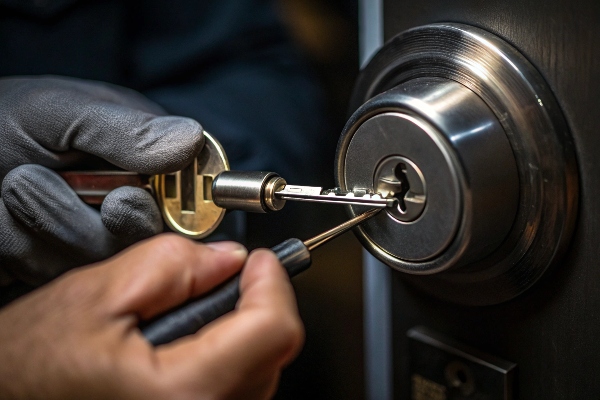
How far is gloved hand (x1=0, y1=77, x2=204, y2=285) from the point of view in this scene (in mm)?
460

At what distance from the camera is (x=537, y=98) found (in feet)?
1.19

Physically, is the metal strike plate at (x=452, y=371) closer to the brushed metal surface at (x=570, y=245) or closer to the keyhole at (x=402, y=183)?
the brushed metal surface at (x=570, y=245)

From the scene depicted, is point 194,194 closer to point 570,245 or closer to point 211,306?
point 211,306

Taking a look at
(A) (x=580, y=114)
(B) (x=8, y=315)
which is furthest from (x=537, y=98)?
(B) (x=8, y=315)

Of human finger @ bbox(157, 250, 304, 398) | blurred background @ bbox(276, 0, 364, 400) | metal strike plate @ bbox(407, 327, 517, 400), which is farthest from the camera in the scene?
blurred background @ bbox(276, 0, 364, 400)

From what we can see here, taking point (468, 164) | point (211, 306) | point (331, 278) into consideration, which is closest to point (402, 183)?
point (468, 164)

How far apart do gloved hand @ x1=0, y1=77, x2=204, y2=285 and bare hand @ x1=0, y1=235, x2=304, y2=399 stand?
152mm

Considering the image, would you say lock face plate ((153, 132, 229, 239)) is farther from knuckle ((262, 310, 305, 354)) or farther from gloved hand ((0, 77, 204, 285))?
knuckle ((262, 310, 305, 354))

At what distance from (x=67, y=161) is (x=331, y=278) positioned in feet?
1.07

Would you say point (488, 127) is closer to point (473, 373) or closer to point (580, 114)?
point (580, 114)

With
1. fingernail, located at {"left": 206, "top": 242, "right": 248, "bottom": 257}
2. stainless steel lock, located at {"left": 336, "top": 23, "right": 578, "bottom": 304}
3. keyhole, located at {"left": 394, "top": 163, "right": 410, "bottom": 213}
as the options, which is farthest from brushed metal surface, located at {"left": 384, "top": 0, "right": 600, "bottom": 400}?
fingernail, located at {"left": 206, "top": 242, "right": 248, "bottom": 257}

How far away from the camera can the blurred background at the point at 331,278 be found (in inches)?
23.2

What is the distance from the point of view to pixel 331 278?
62 centimetres

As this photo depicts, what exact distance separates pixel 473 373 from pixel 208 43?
49 cm
